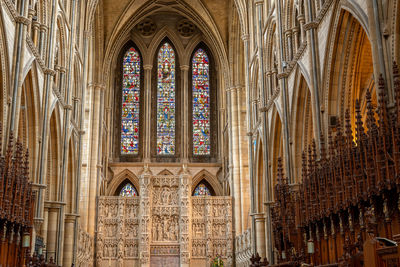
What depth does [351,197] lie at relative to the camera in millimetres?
11508

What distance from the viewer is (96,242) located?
30109 mm

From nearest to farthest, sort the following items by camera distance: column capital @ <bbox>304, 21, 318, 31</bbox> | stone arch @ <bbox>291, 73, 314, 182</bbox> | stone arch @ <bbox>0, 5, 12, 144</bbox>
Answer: stone arch @ <bbox>0, 5, 12, 144</bbox> → column capital @ <bbox>304, 21, 318, 31</bbox> → stone arch @ <bbox>291, 73, 314, 182</bbox>

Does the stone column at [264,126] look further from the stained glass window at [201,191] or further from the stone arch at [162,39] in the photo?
the stone arch at [162,39]

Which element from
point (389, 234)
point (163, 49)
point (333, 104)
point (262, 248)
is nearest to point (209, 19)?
point (163, 49)

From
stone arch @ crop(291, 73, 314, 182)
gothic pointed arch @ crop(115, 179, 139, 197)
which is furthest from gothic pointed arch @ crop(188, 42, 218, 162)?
stone arch @ crop(291, 73, 314, 182)

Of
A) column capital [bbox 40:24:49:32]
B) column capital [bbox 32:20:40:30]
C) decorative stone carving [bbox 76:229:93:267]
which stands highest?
column capital [bbox 40:24:49:32]

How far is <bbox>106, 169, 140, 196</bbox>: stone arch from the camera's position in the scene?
34.6 meters

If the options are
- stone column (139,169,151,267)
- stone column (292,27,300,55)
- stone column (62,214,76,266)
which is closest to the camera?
stone column (292,27,300,55)

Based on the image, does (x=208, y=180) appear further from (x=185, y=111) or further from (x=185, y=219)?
(x=185, y=219)

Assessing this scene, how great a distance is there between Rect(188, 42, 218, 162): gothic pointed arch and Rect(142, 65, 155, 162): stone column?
287cm

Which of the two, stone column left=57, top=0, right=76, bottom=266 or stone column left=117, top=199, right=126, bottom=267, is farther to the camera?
stone column left=117, top=199, right=126, bottom=267

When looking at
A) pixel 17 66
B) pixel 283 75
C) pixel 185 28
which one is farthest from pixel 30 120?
pixel 185 28

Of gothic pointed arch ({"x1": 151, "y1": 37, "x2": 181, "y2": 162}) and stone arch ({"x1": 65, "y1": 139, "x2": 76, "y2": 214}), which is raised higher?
gothic pointed arch ({"x1": 151, "y1": 37, "x2": 181, "y2": 162})

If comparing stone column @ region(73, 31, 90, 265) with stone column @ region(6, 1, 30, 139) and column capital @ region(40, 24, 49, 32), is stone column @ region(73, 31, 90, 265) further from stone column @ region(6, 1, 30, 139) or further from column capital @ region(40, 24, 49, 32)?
stone column @ region(6, 1, 30, 139)
